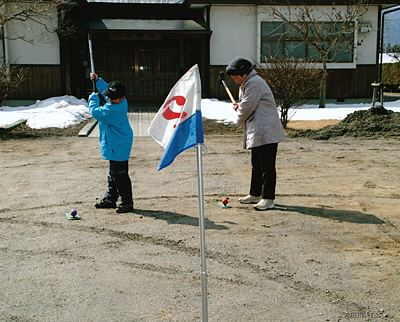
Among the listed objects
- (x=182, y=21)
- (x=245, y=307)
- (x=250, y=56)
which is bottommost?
(x=245, y=307)

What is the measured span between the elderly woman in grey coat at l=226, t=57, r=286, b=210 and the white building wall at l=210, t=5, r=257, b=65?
15.3 m

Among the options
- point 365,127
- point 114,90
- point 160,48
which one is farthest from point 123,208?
point 160,48

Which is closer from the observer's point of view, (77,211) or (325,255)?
(325,255)

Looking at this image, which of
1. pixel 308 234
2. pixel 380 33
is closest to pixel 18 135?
pixel 308 234

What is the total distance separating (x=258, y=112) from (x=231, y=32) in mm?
15739

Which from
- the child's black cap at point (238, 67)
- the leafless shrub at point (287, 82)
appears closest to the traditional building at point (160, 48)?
the leafless shrub at point (287, 82)

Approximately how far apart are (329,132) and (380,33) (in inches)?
475

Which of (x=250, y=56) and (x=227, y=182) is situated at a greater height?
(x=250, y=56)

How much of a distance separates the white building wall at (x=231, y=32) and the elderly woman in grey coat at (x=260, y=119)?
15.3 m

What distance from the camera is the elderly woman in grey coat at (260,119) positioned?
214 inches

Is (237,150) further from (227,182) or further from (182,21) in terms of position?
(182,21)

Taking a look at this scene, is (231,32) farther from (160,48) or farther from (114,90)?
(114,90)

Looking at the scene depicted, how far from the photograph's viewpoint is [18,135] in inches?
474

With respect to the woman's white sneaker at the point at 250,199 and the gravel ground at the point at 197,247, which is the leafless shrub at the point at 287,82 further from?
the woman's white sneaker at the point at 250,199
